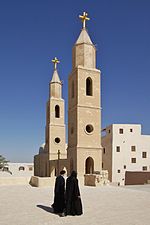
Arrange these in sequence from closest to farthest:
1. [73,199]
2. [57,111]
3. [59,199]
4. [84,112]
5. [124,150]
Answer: [73,199] < [59,199] < [84,112] < [57,111] < [124,150]

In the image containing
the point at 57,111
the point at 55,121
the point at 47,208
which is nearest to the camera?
the point at 47,208

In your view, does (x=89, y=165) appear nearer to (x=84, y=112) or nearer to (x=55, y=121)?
(x=84, y=112)

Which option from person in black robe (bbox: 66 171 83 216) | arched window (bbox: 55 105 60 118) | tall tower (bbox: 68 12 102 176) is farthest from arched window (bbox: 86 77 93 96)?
person in black robe (bbox: 66 171 83 216)

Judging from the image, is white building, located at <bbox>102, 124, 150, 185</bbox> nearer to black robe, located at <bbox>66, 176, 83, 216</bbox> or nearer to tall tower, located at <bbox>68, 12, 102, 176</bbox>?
tall tower, located at <bbox>68, 12, 102, 176</bbox>

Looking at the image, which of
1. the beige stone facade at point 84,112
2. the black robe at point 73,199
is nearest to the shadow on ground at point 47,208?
the black robe at point 73,199

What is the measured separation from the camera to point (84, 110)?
23156 mm

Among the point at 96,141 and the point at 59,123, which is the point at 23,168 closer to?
the point at 59,123

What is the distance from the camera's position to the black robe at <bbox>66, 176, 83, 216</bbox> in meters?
8.21

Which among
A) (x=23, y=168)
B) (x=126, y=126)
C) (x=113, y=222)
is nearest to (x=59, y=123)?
(x=126, y=126)

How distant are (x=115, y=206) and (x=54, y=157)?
919 inches

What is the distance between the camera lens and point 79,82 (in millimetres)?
23391

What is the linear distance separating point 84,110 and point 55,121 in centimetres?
1172

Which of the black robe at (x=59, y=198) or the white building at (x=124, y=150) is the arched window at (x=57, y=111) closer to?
the white building at (x=124, y=150)

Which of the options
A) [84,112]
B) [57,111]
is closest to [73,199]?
[84,112]
